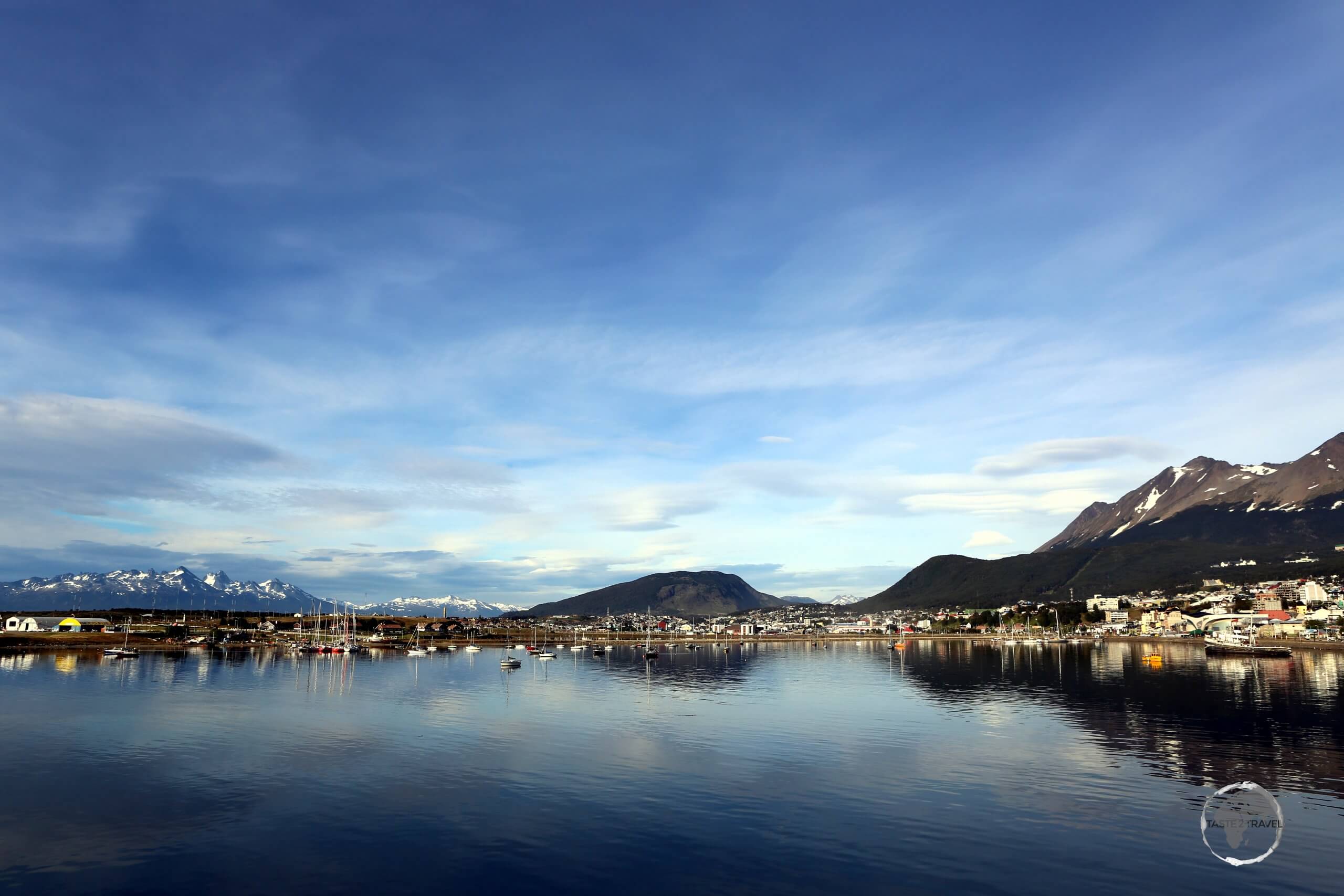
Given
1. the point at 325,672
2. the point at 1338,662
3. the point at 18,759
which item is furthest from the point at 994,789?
the point at 1338,662

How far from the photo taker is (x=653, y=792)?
5219 centimetres

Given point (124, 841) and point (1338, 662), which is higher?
point (124, 841)

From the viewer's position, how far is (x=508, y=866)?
36875 millimetres

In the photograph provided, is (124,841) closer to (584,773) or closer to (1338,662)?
(584,773)

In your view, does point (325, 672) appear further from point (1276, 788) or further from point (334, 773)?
point (1276, 788)

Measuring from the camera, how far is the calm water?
36.1m

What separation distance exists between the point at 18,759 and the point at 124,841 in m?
32.5

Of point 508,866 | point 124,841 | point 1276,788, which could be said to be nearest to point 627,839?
point 508,866

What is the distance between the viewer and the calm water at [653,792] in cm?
3609

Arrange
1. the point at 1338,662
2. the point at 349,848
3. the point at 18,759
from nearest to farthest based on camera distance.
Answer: the point at 349,848 < the point at 18,759 < the point at 1338,662

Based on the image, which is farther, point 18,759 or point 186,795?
point 18,759

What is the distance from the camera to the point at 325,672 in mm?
158500

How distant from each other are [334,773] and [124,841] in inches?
706

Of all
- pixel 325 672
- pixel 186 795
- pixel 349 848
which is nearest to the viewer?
pixel 349 848
